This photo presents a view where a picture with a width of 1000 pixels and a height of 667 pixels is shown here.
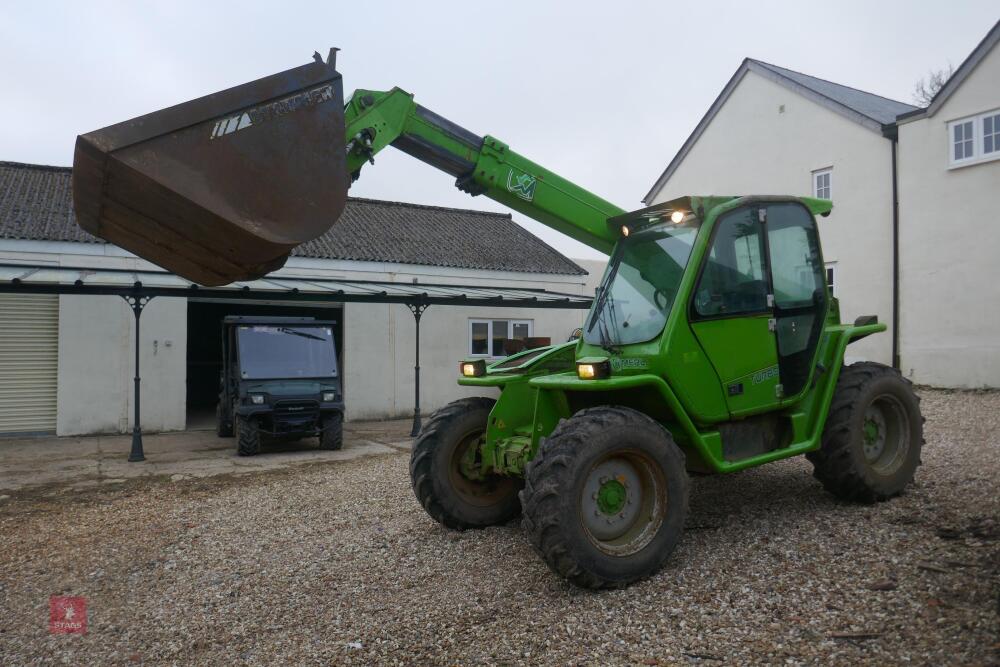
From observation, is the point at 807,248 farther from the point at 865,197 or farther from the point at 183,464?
the point at 865,197

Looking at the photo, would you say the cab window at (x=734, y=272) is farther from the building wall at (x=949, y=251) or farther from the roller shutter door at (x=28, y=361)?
the roller shutter door at (x=28, y=361)

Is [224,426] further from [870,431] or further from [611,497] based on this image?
[870,431]

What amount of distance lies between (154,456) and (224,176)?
8.19 m

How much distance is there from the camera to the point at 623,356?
461 cm

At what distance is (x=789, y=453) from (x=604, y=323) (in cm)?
158

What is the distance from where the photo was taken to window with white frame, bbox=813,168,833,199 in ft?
54.5

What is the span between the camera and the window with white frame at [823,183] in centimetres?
1662

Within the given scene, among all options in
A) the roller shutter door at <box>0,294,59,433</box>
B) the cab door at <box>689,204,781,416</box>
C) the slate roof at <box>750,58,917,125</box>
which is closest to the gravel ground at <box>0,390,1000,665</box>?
the cab door at <box>689,204,781,416</box>

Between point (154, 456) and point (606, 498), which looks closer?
point (606, 498)

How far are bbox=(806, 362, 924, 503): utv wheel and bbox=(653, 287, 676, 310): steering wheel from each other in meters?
1.72

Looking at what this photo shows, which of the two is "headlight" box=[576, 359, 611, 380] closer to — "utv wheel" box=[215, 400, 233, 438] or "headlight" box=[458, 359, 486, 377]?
"headlight" box=[458, 359, 486, 377]

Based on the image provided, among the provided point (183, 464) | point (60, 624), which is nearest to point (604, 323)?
point (60, 624)

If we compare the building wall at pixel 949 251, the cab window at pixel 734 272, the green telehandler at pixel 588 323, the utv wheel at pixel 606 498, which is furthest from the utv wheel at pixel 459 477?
the building wall at pixel 949 251

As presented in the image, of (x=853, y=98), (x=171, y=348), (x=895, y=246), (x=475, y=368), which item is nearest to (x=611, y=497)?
(x=475, y=368)
